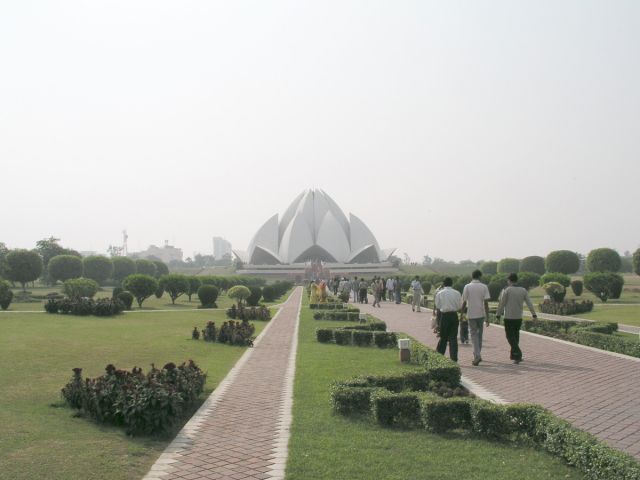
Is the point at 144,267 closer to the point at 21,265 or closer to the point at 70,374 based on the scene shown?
the point at 21,265

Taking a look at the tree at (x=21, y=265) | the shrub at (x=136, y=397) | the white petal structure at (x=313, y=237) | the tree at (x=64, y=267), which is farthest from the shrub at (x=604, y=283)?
the white petal structure at (x=313, y=237)

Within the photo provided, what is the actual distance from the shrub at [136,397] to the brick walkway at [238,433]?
0.70 feet

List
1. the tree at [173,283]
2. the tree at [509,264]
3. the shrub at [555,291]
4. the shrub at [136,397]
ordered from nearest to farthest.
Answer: the shrub at [136,397] → the shrub at [555,291] → the tree at [173,283] → the tree at [509,264]

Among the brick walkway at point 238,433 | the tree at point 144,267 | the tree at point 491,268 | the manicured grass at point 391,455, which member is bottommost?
the brick walkway at point 238,433

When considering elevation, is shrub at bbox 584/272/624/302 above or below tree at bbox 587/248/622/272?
below

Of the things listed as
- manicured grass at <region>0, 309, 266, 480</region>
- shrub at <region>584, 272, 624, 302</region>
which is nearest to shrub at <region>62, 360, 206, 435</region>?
manicured grass at <region>0, 309, 266, 480</region>

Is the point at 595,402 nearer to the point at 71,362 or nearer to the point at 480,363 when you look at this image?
the point at 480,363

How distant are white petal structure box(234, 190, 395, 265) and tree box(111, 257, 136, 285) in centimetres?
2074

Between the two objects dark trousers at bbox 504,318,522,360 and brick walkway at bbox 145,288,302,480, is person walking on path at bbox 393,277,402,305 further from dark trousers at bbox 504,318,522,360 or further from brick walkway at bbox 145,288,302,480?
brick walkway at bbox 145,288,302,480

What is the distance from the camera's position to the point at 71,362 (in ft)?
28.3

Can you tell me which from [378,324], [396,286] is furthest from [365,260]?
[378,324]

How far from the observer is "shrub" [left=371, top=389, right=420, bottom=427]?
5.09m

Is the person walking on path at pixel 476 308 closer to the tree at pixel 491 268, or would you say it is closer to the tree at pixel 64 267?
the tree at pixel 64 267

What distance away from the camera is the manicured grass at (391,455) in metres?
3.88
